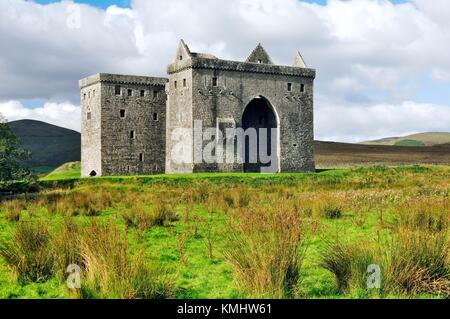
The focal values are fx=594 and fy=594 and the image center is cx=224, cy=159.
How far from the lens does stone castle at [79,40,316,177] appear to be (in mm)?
40719

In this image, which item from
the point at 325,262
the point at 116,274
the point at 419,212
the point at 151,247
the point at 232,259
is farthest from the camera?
the point at 419,212

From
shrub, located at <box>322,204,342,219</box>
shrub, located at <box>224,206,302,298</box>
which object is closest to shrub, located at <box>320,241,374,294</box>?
shrub, located at <box>224,206,302,298</box>

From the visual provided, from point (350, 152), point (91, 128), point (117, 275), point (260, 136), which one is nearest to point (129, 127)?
point (91, 128)

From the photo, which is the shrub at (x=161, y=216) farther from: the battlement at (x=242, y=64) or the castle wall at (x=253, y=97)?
the battlement at (x=242, y=64)

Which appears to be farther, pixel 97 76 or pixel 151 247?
pixel 97 76

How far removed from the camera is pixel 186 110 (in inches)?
1608

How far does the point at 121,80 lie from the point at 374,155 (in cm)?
2954

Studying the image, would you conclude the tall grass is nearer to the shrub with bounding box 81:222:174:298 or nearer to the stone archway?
the shrub with bounding box 81:222:174:298

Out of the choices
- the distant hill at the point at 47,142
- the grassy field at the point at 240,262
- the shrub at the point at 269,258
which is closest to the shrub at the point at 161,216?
the grassy field at the point at 240,262

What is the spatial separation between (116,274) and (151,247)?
4.12m

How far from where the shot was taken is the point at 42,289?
298 inches

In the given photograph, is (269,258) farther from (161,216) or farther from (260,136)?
(260,136)
